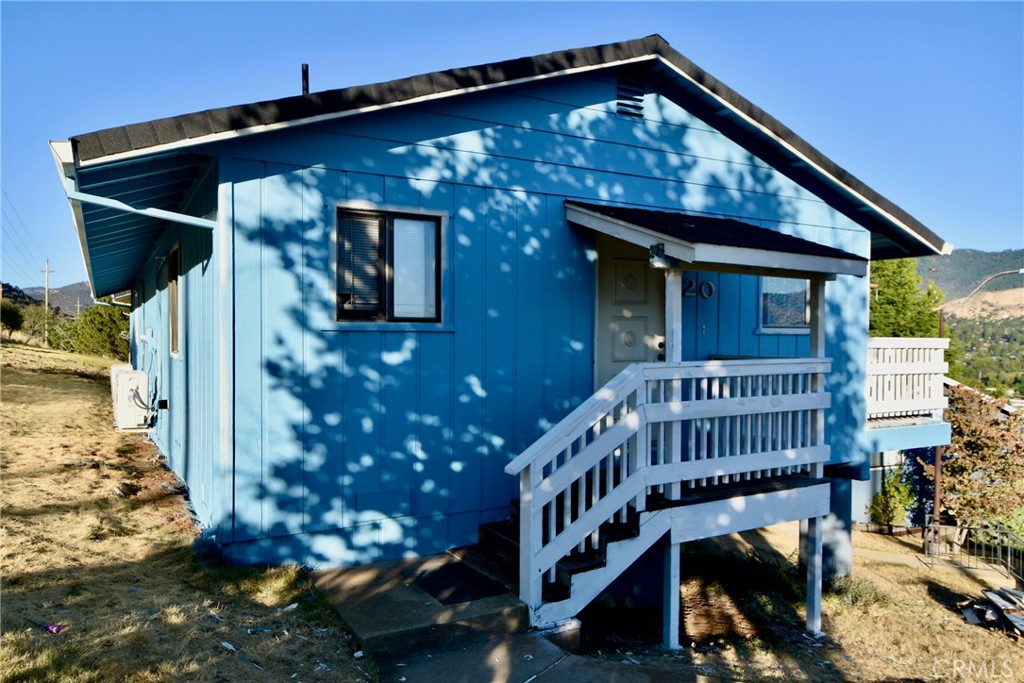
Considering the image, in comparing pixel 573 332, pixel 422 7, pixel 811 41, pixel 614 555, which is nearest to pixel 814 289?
pixel 573 332

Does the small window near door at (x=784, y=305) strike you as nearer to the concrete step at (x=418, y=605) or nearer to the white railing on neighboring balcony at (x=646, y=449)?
the white railing on neighboring balcony at (x=646, y=449)

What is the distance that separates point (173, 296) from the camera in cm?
916

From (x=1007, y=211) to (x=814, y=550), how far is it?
291 feet

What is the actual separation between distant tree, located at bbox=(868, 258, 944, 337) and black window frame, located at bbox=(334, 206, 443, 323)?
30419 mm

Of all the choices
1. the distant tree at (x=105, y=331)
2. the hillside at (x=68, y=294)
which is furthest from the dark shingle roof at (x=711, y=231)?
the hillside at (x=68, y=294)

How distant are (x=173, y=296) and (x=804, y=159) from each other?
8309mm

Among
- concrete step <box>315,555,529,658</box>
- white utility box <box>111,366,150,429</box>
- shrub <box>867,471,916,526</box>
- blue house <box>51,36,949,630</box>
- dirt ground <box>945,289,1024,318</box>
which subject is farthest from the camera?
dirt ground <box>945,289,1024,318</box>

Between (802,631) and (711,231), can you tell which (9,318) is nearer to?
(711,231)

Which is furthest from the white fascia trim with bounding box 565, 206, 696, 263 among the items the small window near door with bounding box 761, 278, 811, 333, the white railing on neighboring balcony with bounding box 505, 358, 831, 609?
the small window near door with bounding box 761, 278, 811, 333

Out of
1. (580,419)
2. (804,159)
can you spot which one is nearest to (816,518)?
(580,419)

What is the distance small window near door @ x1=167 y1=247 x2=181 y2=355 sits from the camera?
29.0 ft

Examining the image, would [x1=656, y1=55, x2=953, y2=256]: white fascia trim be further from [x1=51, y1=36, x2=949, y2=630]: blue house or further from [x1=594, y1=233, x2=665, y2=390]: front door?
[x1=594, y1=233, x2=665, y2=390]: front door

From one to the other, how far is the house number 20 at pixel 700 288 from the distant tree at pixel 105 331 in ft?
91.6

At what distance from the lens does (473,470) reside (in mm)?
6617
